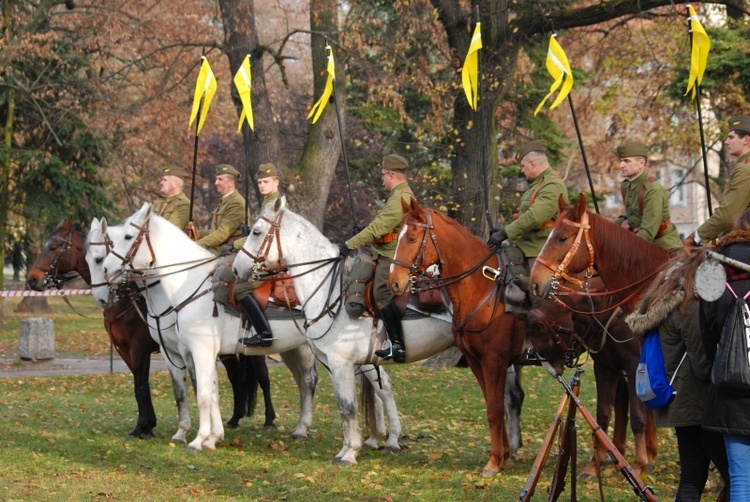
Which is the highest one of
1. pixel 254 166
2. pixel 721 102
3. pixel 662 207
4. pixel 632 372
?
pixel 721 102

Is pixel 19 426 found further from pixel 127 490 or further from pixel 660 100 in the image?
pixel 660 100

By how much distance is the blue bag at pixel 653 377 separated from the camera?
6.63 m

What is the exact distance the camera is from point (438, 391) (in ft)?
59.5

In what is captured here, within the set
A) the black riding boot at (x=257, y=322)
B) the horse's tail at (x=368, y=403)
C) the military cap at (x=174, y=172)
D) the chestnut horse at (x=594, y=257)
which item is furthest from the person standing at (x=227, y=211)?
the chestnut horse at (x=594, y=257)

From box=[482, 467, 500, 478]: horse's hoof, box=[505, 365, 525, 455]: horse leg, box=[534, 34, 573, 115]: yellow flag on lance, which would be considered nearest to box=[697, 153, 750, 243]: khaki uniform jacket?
box=[482, 467, 500, 478]: horse's hoof

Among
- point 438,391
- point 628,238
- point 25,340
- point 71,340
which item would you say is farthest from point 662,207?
point 71,340

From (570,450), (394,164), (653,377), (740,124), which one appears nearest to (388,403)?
(394,164)

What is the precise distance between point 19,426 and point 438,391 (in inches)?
281

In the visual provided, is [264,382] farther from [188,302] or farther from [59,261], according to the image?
[59,261]

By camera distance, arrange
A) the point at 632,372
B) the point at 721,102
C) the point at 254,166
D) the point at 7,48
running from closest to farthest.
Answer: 1. the point at 632,372
2. the point at 254,166
3. the point at 7,48
4. the point at 721,102

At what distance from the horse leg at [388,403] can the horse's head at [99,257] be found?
3435 mm

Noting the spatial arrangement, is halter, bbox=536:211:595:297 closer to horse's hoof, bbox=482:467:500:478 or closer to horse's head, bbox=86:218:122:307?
horse's hoof, bbox=482:467:500:478

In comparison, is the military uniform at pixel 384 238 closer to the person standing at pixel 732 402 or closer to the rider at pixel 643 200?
the rider at pixel 643 200

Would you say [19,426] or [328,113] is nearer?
[19,426]
